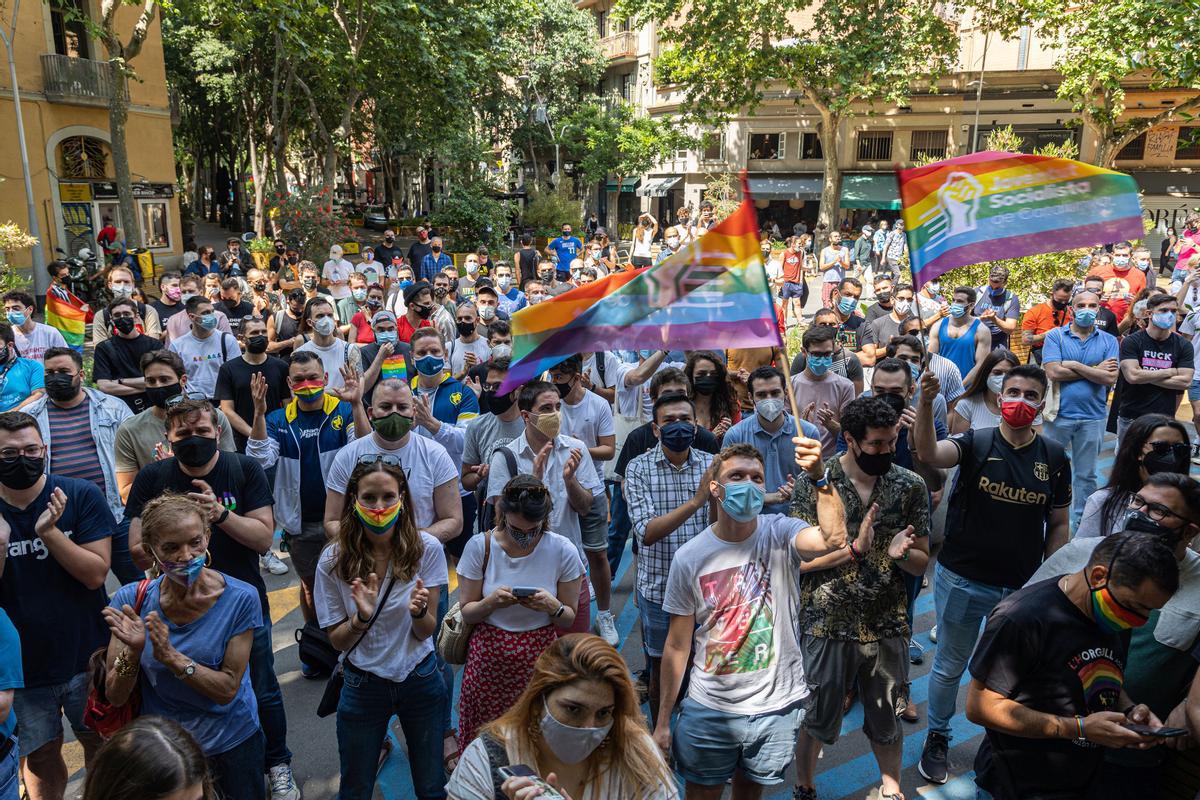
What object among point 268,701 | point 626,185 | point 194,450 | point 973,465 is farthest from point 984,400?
point 626,185

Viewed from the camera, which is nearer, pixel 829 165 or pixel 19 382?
pixel 19 382

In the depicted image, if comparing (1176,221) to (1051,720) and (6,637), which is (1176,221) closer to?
(1051,720)

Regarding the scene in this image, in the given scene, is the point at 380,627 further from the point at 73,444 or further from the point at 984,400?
the point at 984,400

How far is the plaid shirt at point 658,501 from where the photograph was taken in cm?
461

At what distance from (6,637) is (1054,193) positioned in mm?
4888

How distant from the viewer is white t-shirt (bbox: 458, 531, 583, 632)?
12.3 ft

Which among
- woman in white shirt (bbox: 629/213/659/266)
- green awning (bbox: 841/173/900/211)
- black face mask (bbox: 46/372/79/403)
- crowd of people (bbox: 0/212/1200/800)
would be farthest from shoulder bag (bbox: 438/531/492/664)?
green awning (bbox: 841/173/900/211)

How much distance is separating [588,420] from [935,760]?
9.52 ft

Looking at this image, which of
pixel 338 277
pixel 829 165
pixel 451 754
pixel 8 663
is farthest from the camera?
pixel 829 165

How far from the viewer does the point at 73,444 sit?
524 centimetres

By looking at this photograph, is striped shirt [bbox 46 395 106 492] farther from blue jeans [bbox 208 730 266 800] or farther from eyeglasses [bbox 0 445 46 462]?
blue jeans [bbox 208 730 266 800]

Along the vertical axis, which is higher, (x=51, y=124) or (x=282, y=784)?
(x=51, y=124)

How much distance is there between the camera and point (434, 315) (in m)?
8.59

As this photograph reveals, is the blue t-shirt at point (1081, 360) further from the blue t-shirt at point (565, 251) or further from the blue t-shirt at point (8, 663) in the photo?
the blue t-shirt at point (565, 251)
